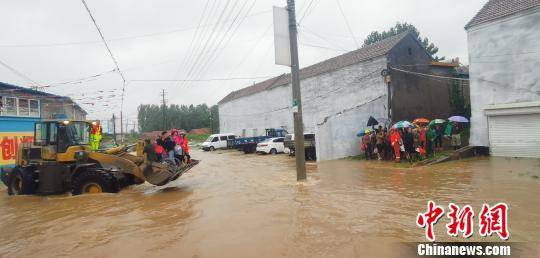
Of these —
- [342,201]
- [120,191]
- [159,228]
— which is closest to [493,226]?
[342,201]

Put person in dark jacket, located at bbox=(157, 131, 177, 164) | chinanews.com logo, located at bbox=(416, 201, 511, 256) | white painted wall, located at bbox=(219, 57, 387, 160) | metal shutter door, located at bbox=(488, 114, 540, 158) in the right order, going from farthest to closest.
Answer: white painted wall, located at bbox=(219, 57, 387, 160) → metal shutter door, located at bbox=(488, 114, 540, 158) → person in dark jacket, located at bbox=(157, 131, 177, 164) → chinanews.com logo, located at bbox=(416, 201, 511, 256)

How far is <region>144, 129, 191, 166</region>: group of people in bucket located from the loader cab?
2.41 m

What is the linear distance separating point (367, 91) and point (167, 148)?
46.7ft

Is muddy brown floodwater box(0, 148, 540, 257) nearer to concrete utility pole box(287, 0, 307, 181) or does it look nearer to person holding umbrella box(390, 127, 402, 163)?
concrete utility pole box(287, 0, 307, 181)

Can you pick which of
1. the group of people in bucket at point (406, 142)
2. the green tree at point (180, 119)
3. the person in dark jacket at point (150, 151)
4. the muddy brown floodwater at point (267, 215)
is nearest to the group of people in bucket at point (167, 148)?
the person in dark jacket at point (150, 151)

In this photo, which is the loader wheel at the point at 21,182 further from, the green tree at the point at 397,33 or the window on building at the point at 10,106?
the green tree at the point at 397,33

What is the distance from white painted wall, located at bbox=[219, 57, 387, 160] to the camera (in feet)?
64.9

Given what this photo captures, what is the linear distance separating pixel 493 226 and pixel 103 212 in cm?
821

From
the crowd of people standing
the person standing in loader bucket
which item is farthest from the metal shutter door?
the person standing in loader bucket

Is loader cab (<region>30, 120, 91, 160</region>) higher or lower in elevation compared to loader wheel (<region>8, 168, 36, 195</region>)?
higher

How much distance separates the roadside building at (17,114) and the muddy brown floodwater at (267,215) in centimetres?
604

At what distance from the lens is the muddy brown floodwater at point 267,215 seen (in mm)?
5484

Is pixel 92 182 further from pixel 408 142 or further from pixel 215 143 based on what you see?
pixel 215 143

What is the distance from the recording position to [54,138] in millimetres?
11188
